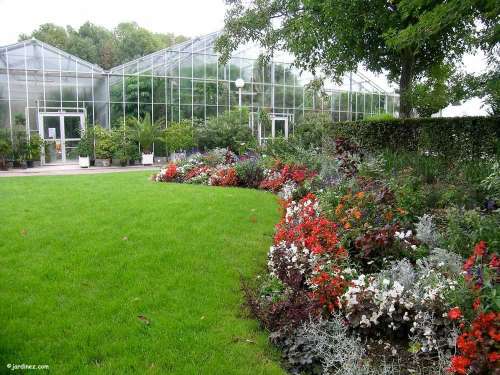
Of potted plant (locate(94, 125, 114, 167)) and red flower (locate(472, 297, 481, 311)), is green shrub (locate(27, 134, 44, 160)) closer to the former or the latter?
potted plant (locate(94, 125, 114, 167))

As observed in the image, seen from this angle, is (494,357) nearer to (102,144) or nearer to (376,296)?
(376,296)

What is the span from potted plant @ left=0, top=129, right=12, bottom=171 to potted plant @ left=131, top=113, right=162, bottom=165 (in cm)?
475

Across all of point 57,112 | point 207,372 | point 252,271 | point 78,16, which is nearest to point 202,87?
point 57,112

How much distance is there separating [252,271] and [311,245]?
89 cm

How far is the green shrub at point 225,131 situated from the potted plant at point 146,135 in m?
1.86

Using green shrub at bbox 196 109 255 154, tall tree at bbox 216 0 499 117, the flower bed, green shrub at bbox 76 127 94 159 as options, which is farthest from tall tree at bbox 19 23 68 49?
the flower bed

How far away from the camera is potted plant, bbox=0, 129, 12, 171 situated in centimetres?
1661

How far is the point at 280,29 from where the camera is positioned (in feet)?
43.8

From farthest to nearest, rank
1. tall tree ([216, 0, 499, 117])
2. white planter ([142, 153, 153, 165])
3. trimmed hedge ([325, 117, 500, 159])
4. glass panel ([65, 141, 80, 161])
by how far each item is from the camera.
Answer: glass panel ([65, 141, 80, 161]), white planter ([142, 153, 153, 165]), trimmed hedge ([325, 117, 500, 159]), tall tree ([216, 0, 499, 117])

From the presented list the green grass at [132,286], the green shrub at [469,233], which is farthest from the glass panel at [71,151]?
the green shrub at [469,233]

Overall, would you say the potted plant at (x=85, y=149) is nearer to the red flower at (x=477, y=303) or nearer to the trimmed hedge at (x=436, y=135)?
the trimmed hedge at (x=436, y=135)

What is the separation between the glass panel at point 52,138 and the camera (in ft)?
62.0

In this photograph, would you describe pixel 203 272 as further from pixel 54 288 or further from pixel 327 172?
pixel 327 172

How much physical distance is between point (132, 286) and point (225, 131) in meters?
15.3
